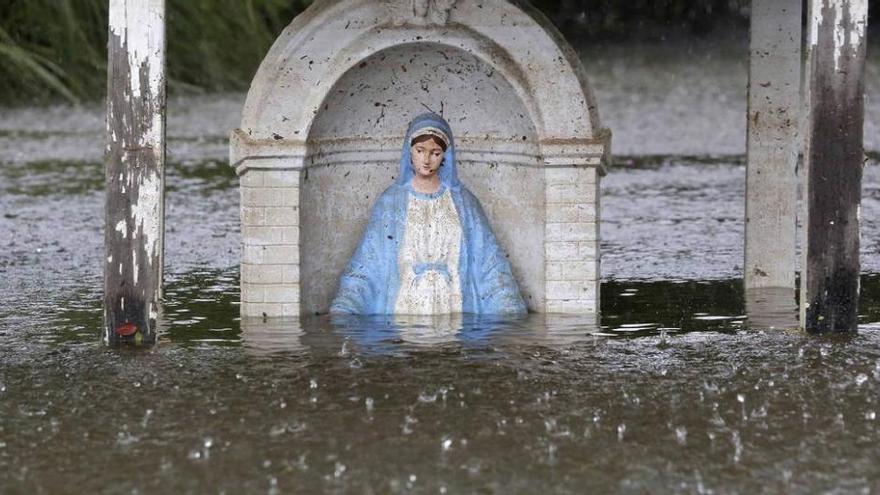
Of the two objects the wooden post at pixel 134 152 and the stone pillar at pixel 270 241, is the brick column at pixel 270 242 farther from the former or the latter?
the wooden post at pixel 134 152

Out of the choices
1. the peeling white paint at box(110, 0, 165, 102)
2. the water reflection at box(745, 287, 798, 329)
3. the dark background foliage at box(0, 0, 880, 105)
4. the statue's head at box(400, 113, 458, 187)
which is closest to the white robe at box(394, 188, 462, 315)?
the statue's head at box(400, 113, 458, 187)

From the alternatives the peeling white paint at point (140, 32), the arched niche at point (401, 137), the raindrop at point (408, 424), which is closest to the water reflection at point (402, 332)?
the arched niche at point (401, 137)

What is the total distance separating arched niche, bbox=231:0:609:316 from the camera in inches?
397

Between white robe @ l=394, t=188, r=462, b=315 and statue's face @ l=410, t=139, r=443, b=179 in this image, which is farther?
white robe @ l=394, t=188, r=462, b=315

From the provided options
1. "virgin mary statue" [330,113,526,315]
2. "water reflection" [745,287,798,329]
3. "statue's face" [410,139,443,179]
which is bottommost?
"water reflection" [745,287,798,329]

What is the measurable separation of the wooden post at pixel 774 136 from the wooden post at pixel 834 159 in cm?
206

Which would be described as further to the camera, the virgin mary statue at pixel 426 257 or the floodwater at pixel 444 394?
the virgin mary statue at pixel 426 257

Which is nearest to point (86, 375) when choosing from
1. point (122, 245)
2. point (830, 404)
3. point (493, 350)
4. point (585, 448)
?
point (122, 245)

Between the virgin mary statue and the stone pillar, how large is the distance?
312 mm

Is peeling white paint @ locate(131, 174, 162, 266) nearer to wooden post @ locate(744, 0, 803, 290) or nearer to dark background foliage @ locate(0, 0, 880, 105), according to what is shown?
wooden post @ locate(744, 0, 803, 290)

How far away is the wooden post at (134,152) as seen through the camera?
30.0 ft

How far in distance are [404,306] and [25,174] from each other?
9276mm

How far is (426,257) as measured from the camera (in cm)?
1052

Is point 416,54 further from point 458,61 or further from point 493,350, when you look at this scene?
point 493,350
